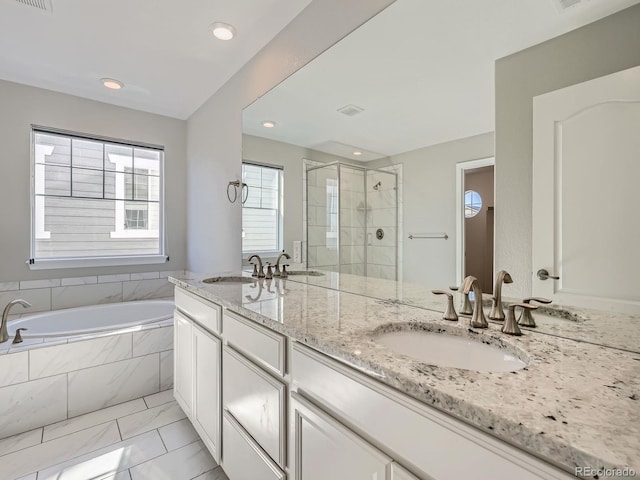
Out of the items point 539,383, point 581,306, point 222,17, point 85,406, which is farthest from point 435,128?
point 85,406

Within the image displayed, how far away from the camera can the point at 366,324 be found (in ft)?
3.25

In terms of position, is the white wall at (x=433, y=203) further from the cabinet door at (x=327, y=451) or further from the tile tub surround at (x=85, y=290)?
the tile tub surround at (x=85, y=290)

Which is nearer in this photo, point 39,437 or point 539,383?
point 539,383

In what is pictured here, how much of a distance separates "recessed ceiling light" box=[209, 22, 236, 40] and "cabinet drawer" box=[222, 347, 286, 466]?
1.89m

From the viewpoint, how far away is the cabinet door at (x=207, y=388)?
4.86 feet

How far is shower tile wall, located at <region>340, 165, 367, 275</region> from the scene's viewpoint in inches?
58.9

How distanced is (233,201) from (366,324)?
6.15 ft

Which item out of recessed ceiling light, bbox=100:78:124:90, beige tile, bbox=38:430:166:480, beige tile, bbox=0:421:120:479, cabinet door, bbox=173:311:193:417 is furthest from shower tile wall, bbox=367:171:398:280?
recessed ceiling light, bbox=100:78:124:90

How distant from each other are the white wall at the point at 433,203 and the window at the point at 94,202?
9.69 ft

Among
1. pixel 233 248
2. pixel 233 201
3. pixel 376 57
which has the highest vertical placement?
pixel 376 57

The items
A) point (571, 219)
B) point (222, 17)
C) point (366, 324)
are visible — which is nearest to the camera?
point (571, 219)

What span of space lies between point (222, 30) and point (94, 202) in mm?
2138

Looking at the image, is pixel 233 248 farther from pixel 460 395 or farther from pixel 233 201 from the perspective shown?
pixel 460 395

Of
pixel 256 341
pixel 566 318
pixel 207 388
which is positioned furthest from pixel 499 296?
pixel 207 388
